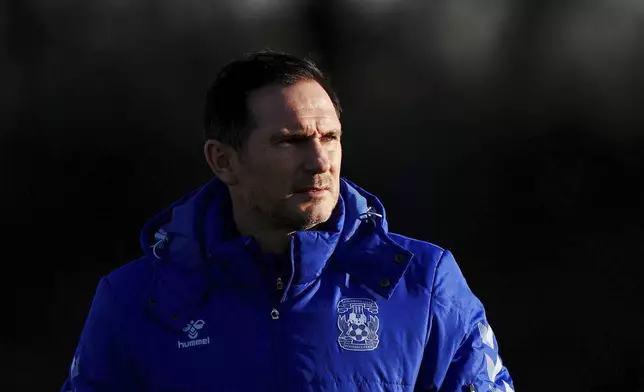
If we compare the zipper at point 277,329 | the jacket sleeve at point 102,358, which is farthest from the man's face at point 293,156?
the jacket sleeve at point 102,358

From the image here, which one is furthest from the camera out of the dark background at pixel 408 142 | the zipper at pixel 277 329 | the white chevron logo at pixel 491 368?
the dark background at pixel 408 142

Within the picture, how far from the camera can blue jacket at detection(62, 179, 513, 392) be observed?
1.77 metres

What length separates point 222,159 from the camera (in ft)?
6.43

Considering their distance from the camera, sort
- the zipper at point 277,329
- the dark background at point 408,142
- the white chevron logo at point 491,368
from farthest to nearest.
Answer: the dark background at point 408,142, the white chevron logo at point 491,368, the zipper at point 277,329

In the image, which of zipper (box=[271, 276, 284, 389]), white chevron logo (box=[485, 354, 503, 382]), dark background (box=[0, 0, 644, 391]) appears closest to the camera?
zipper (box=[271, 276, 284, 389])

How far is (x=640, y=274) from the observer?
3055 millimetres

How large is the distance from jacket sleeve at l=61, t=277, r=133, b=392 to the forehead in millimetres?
480

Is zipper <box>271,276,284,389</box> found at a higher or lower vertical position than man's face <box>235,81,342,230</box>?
lower

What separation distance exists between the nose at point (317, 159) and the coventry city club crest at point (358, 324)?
259 mm

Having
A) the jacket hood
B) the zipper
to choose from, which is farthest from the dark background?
the zipper

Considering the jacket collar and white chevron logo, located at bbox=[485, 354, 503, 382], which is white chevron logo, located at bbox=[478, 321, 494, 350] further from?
the jacket collar

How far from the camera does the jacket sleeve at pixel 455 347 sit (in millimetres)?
1800

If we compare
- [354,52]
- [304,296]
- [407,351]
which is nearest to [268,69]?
[304,296]

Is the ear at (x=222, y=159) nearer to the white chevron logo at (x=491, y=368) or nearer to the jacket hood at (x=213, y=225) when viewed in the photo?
the jacket hood at (x=213, y=225)
